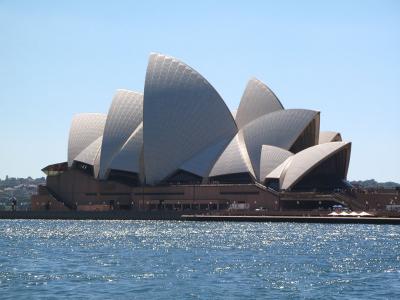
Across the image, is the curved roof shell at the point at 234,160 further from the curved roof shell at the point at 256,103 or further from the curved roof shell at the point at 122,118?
the curved roof shell at the point at 122,118

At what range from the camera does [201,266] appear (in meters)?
41.3

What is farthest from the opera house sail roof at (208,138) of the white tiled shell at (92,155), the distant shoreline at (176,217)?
the distant shoreline at (176,217)

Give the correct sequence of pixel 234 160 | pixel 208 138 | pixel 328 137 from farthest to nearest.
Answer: pixel 328 137
pixel 208 138
pixel 234 160

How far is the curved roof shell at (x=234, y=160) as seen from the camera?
93.1 m

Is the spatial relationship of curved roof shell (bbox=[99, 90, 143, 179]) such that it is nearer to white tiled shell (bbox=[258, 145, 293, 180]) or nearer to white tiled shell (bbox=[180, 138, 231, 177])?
white tiled shell (bbox=[180, 138, 231, 177])

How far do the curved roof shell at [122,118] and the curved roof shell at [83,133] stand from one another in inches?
225

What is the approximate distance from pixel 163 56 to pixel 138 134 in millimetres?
9687

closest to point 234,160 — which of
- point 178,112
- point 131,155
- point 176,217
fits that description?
point 178,112

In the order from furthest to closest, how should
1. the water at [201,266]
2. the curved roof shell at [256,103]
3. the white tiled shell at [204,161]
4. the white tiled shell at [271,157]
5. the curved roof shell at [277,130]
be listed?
the curved roof shell at [256,103], the white tiled shell at [204,161], the curved roof shell at [277,130], the white tiled shell at [271,157], the water at [201,266]

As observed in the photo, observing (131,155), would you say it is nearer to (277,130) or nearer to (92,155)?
(92,155)

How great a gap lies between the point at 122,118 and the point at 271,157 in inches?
681

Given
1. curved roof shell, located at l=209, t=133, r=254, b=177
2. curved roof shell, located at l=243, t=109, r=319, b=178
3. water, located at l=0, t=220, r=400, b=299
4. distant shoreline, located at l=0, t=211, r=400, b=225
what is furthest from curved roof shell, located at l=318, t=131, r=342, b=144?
water, located at l=0, t=220, r=400, b=299

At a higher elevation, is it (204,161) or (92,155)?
(92,155)

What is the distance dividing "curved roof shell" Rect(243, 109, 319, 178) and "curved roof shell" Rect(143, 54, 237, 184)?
2.68 m
